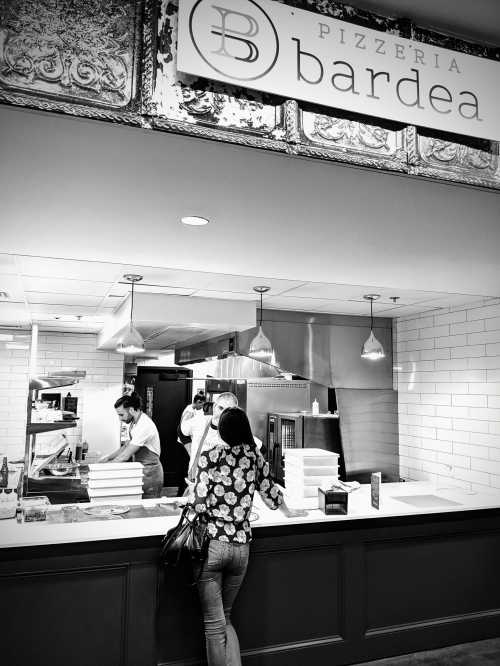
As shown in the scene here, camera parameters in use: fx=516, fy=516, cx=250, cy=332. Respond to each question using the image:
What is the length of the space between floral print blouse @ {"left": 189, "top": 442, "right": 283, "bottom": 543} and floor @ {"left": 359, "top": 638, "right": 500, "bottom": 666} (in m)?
1.54

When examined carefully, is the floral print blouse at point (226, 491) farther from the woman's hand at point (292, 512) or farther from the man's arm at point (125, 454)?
the man's arm at point (125, 454)

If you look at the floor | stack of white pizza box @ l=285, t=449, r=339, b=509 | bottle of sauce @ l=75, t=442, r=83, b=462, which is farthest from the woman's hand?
bottle of sauce @ l=75, t=442, r=83, b=462

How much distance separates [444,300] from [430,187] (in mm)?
3320

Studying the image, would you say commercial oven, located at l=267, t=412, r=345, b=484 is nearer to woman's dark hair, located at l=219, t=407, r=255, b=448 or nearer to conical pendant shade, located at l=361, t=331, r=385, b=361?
conical pendant shade, located at l=361, t=331, r=385, b=361

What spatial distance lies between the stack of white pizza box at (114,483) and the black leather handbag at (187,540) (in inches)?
43.3

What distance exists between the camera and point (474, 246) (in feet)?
10.6

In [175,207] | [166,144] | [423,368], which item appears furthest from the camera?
[423,368]

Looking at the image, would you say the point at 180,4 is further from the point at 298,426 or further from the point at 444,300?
the point at 298,426

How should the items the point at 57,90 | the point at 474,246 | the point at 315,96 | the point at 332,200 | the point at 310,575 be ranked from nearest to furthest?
the point at 57,90 < the point at 315,96 < the point at 332,200 < the point at 474,246 < the point at 310,575

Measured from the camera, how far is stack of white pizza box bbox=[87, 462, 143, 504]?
3.96 m

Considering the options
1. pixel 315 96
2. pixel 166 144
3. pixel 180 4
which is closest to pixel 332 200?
pixel 315 96

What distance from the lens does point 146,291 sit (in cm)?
493

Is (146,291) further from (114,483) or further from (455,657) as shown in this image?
(455,657)

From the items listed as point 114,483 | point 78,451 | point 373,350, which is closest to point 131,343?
point 114,483
